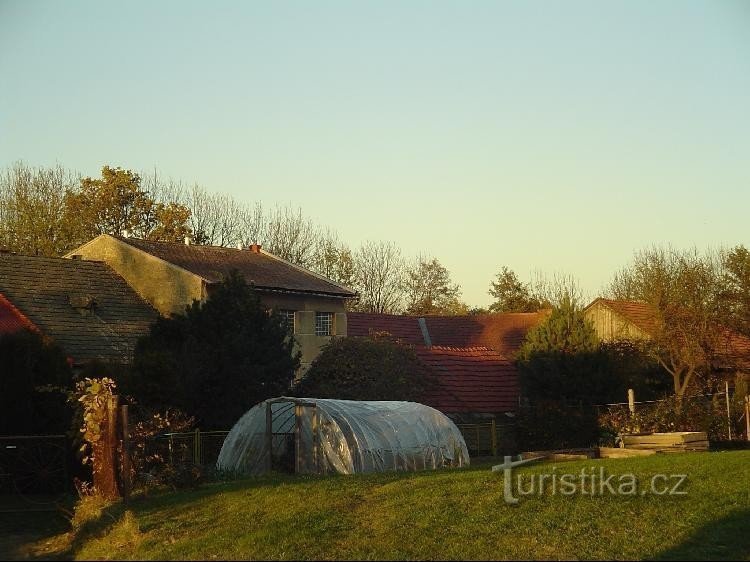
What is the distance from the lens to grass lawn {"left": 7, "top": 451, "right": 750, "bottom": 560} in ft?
41.3

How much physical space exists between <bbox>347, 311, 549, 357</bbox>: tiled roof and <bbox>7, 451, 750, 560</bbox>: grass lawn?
126 feet

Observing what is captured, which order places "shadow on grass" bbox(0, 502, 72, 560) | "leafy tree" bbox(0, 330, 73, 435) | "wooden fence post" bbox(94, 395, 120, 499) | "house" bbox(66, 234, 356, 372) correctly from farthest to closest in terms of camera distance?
"house" bbox(66, 234, 356, 372) < "leafy tree" bbox(0, 330, 73, 435) < "wooden fence post" bbox(94, 395, 120, 499) < "shadow on grass" bbox(0, 502, 72, 560)

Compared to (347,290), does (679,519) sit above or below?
below

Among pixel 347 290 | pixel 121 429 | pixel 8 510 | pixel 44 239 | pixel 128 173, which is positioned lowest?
pixel 8 510

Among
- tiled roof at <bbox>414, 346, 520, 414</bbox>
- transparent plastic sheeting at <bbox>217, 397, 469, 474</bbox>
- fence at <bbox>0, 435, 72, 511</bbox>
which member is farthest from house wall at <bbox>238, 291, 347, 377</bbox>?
fence at <bbox>0, 435, 72, 511</bbox>

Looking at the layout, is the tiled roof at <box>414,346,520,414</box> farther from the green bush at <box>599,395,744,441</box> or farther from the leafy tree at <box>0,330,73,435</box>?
the leafy tree at <box>0,330,73,435</box>

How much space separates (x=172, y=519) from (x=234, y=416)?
56.0ft

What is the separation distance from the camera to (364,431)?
2512 cm

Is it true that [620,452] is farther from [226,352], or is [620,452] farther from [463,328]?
[463,328]

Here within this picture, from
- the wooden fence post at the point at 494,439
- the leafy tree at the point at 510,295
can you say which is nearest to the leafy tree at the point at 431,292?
the leafy tree at the point at 510,295

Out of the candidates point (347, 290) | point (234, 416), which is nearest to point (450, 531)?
point (234, 416)

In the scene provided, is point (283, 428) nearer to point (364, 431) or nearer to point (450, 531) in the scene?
point (364, 431)

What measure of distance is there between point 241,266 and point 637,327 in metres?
19.3

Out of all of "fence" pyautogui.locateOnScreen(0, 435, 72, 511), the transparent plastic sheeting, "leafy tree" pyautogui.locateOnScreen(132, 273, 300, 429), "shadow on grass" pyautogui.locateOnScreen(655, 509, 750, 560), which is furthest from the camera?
"leafy tree" pyautogui.locateOnScreen(132, 273, 300, 429)
